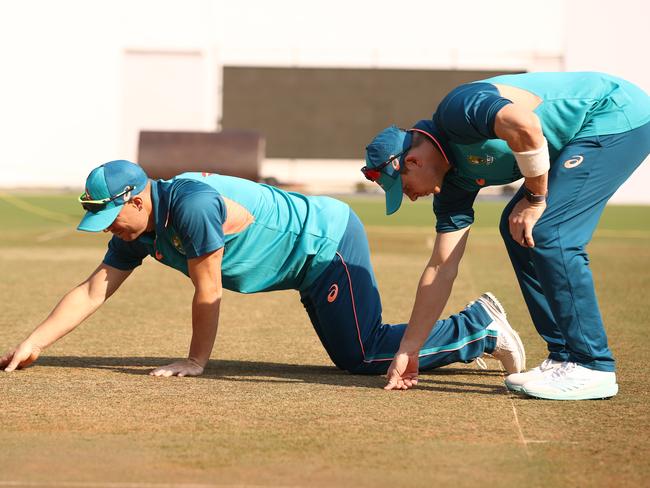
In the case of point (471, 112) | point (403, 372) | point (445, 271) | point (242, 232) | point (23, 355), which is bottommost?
point (23, 355)

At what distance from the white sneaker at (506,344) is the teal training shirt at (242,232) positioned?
754mm

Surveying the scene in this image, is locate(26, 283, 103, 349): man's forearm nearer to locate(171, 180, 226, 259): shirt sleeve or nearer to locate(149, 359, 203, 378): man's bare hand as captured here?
locate(149, 359, 203, 378): man's bare hand

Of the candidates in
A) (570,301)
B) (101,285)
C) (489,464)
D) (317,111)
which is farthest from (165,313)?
(317,111)

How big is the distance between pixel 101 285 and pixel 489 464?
216 centimetres

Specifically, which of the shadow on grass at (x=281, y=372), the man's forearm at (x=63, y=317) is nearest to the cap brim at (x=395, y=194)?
the shadow on grass at (x=281, y=372)

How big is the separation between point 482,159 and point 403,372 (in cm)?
99

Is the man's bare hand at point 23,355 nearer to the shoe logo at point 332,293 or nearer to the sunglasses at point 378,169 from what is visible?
the shoe logo at point 332,293

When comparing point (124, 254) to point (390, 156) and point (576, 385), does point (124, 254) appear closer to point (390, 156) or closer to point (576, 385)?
point (390, 156)

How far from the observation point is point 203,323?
15.8 feet

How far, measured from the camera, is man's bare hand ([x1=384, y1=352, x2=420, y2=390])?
4766 millimetres

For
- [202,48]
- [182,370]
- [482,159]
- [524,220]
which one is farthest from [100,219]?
[202,48]

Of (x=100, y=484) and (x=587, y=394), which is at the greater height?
(x=100, y=484)

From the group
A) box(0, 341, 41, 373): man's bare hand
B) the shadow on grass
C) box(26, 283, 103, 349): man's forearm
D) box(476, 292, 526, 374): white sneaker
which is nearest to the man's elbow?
box(476, 292, 526, 374): white sneaker

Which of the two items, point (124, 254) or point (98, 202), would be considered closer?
point (98, 202)
